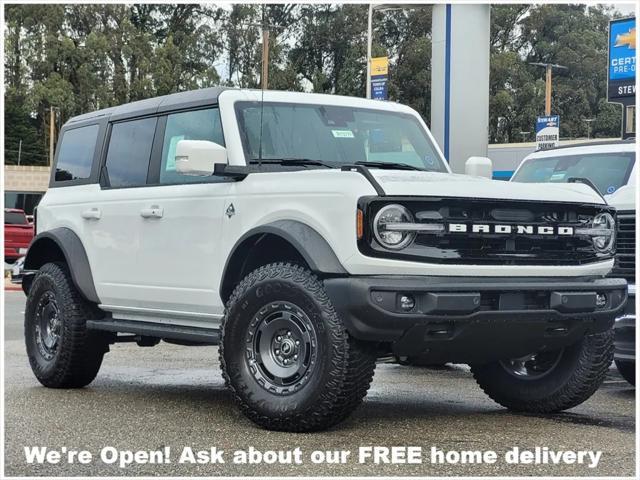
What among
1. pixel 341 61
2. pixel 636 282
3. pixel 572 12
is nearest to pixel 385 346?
pixel 636 282

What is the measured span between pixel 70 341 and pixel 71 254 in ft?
2.09

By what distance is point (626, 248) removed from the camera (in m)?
8.69

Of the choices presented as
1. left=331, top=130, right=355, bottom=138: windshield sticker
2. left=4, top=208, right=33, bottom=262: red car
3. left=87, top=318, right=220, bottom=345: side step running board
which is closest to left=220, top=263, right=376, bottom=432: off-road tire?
left=87, top=318, right=220, bottom=345: side step running board

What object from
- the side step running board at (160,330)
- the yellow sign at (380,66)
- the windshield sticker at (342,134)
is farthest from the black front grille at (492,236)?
the yellow sign at (380,66)

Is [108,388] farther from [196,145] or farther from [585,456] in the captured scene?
[585,456]

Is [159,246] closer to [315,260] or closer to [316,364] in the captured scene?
[315,260]

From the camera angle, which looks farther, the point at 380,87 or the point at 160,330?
the point at 380,87

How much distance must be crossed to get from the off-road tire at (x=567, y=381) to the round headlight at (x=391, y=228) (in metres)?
1.65

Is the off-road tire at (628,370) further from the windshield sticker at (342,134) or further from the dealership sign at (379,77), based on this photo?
the dealership sign at (379,77)

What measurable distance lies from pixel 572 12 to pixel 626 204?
179 ft

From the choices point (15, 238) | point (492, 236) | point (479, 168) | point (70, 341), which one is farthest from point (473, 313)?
point (15, 238)

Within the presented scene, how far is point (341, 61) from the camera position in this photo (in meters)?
48.2

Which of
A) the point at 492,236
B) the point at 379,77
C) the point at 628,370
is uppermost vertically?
the point at 379,77

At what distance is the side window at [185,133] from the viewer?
7.44 metres
